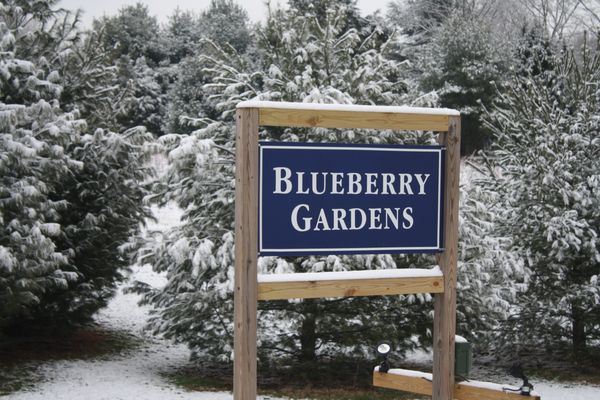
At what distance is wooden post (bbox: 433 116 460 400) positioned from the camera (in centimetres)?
421

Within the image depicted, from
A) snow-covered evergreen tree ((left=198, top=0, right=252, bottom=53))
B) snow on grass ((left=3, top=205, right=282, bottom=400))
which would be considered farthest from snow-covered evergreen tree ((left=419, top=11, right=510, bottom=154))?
snow on grass ((left=3, top=205, right=282, bottom=400))

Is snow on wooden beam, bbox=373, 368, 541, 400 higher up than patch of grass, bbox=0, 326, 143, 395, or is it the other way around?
snow on wooden beam, bbox=373, 368, 541, 400

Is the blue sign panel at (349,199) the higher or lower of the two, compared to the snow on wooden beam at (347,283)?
higher

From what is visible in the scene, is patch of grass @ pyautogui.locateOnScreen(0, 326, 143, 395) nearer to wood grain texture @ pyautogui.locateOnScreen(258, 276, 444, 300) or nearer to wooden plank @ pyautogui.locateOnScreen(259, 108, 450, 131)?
wood grain texture @ pyautogui.locateOnScreen(258, 276, 444, 300)

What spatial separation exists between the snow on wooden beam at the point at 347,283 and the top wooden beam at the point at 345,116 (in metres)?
0.80

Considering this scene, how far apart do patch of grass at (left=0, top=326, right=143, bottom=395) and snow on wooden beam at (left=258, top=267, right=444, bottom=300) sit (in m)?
6.25

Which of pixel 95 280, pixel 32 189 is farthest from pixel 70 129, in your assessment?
pixel 95 280

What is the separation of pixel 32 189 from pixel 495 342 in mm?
6814

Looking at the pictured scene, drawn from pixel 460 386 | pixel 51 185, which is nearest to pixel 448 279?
pixel 460 386

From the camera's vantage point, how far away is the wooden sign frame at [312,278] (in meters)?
3.76

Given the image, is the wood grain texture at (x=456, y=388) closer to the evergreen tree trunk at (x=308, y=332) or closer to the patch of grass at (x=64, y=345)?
the evergreen tree trunk at (x=308, y=332)

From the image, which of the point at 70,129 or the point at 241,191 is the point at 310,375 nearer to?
the point at 70,129

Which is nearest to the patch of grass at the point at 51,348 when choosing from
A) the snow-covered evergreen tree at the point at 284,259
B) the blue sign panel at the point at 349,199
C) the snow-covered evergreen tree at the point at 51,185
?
the snow-covered evergreen tree at the point at 51,185

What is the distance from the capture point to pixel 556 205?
35.0ft
